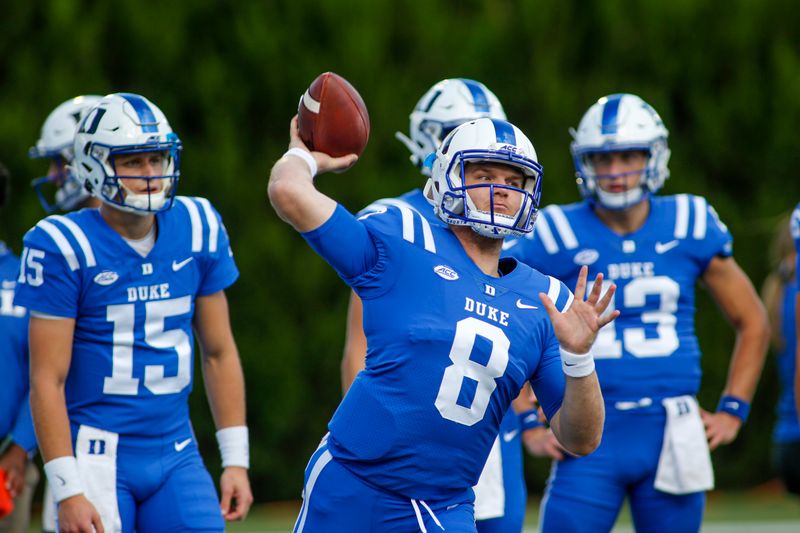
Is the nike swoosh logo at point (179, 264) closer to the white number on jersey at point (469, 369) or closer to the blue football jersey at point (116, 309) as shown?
the blue football jersey at point (116, 309)

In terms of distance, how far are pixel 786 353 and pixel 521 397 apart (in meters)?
2.01

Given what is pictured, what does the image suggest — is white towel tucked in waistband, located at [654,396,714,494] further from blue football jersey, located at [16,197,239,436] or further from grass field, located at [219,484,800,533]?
grass field, located at [219,484,800,533]

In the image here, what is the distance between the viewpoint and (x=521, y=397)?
17.5 ft

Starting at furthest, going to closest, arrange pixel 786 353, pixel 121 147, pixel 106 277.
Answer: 1. pixel 786 353
2. pixel 121 147
3. pixel 106 277

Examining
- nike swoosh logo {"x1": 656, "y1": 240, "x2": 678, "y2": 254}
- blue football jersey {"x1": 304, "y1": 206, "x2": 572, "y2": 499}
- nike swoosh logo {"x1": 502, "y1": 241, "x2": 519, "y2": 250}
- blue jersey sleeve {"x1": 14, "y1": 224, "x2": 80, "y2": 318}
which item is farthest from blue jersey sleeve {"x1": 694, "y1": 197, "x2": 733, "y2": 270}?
blue jersey sleeve {"x1": 14, "y1": 224, "x2": 80, "y2": 318}

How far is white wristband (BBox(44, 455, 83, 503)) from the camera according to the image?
409 cm

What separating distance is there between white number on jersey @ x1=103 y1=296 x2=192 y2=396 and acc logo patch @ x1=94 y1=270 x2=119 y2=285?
8 centimetres

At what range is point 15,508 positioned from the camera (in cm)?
527

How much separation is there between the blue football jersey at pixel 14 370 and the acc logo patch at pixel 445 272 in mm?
2084

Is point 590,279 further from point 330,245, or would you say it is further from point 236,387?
point 330,245

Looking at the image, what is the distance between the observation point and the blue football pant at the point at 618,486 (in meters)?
5.03

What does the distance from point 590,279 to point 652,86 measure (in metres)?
4.36

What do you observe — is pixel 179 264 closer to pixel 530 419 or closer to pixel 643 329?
pixel 530 419

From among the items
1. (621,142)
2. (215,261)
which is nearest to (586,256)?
(621,142)
